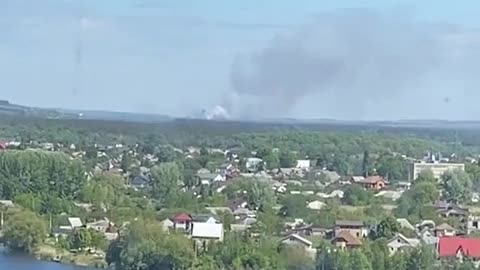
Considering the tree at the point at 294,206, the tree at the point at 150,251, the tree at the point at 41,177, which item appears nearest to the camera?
the tree at the point at 150,251

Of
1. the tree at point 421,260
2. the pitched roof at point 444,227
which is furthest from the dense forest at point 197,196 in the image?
the pitched roof at point 444,227

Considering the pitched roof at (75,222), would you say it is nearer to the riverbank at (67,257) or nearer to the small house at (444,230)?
the riverbank at (67,257)

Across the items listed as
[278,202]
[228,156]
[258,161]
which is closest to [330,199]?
[278,202]

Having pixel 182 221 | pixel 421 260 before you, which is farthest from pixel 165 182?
pixel 421 260

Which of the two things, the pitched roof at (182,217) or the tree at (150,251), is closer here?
the tree at (150,251)

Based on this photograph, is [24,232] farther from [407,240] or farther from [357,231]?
[407,240]

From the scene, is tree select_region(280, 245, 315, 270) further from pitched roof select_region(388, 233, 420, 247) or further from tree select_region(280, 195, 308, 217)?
tree select_region(280, 195, 308, 217)
